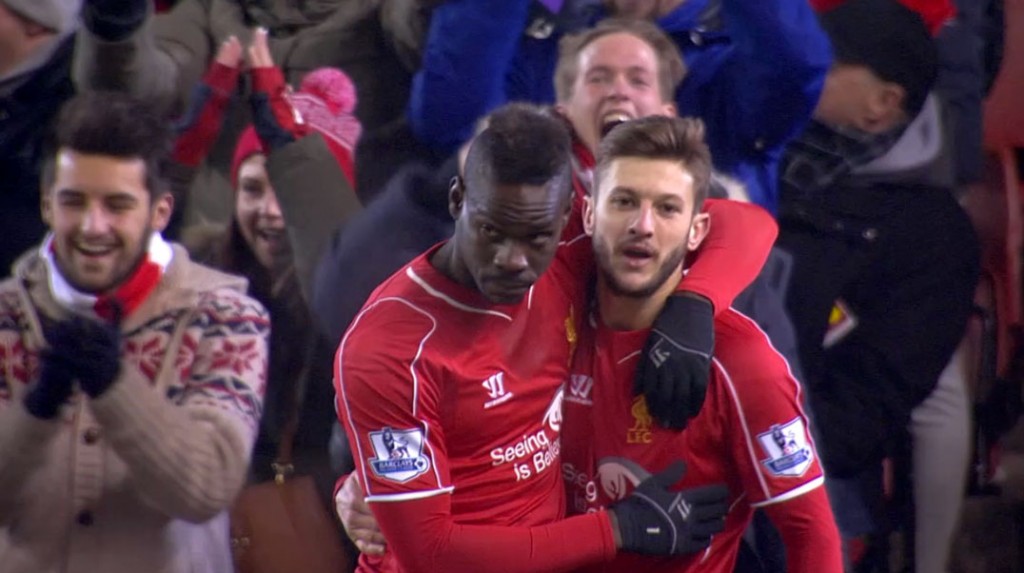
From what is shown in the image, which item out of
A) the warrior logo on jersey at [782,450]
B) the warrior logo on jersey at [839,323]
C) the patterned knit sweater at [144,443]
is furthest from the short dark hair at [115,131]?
the warrior logo on jersey at [839,323]

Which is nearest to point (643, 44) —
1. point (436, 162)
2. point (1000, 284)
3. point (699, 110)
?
point (699, 110)

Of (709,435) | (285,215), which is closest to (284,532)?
(285,215)

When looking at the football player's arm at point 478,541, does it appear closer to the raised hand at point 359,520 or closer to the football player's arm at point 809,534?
the raised hand at point 359,520

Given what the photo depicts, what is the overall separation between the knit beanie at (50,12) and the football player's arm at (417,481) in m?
1.01

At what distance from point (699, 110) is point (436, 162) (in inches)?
18.7

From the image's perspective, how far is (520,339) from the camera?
7.61ft

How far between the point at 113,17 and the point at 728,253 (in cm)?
110

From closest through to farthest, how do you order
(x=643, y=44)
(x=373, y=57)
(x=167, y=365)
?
(x=167, y=365) → (x=643, y=44) → (x=373, y=57)

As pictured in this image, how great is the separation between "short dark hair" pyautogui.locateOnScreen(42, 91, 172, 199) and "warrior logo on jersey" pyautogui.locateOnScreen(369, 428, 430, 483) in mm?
576

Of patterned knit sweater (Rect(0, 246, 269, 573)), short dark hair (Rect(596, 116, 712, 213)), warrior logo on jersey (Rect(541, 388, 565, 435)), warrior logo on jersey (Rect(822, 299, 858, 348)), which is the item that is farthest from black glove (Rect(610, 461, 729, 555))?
warrior logo on jersey (Rect(822, 299, 858, 348))

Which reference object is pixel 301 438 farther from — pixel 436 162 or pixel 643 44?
pixel 643 44

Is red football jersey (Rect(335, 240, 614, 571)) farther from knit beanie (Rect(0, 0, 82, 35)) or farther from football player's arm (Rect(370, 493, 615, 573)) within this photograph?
knit beanie (Rect(0, 0, 82, 35))

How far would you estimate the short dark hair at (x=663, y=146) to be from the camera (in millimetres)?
2340

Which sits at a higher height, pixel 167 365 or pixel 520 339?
pixel 520 339
